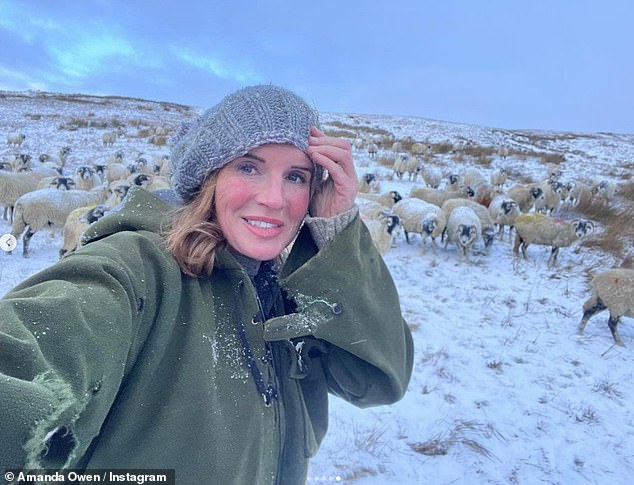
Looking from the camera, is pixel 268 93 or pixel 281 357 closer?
pixel 281 357

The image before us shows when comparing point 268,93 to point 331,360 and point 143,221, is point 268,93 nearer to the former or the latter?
point 143,221

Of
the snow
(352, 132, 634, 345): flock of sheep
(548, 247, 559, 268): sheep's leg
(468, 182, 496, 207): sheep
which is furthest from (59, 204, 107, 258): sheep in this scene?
(468, 182, 496, 207): sheep

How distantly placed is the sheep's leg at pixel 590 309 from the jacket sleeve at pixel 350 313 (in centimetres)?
573

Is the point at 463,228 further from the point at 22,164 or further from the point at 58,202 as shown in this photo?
the point at 22,164

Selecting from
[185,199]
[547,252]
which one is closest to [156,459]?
[185,199]

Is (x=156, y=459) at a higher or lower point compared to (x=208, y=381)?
lower

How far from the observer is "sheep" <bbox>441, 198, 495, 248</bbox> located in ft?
32.4

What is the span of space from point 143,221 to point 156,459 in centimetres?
67

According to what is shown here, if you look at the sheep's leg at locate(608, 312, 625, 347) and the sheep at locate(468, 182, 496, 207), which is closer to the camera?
the sheep's leg at locate(608, 312, 625, 347)

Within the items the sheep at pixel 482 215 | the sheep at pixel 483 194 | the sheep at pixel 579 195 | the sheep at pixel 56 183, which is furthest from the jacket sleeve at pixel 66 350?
the sheep at pixel 579 195

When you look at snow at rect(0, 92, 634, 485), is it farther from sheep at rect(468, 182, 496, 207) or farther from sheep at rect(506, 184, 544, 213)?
sheep at rect(468, 182, 496, 207)

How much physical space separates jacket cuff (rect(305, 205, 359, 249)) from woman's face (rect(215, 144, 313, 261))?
0.07 meters

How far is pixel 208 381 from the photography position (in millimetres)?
1082

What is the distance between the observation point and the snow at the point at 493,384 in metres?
3.38
